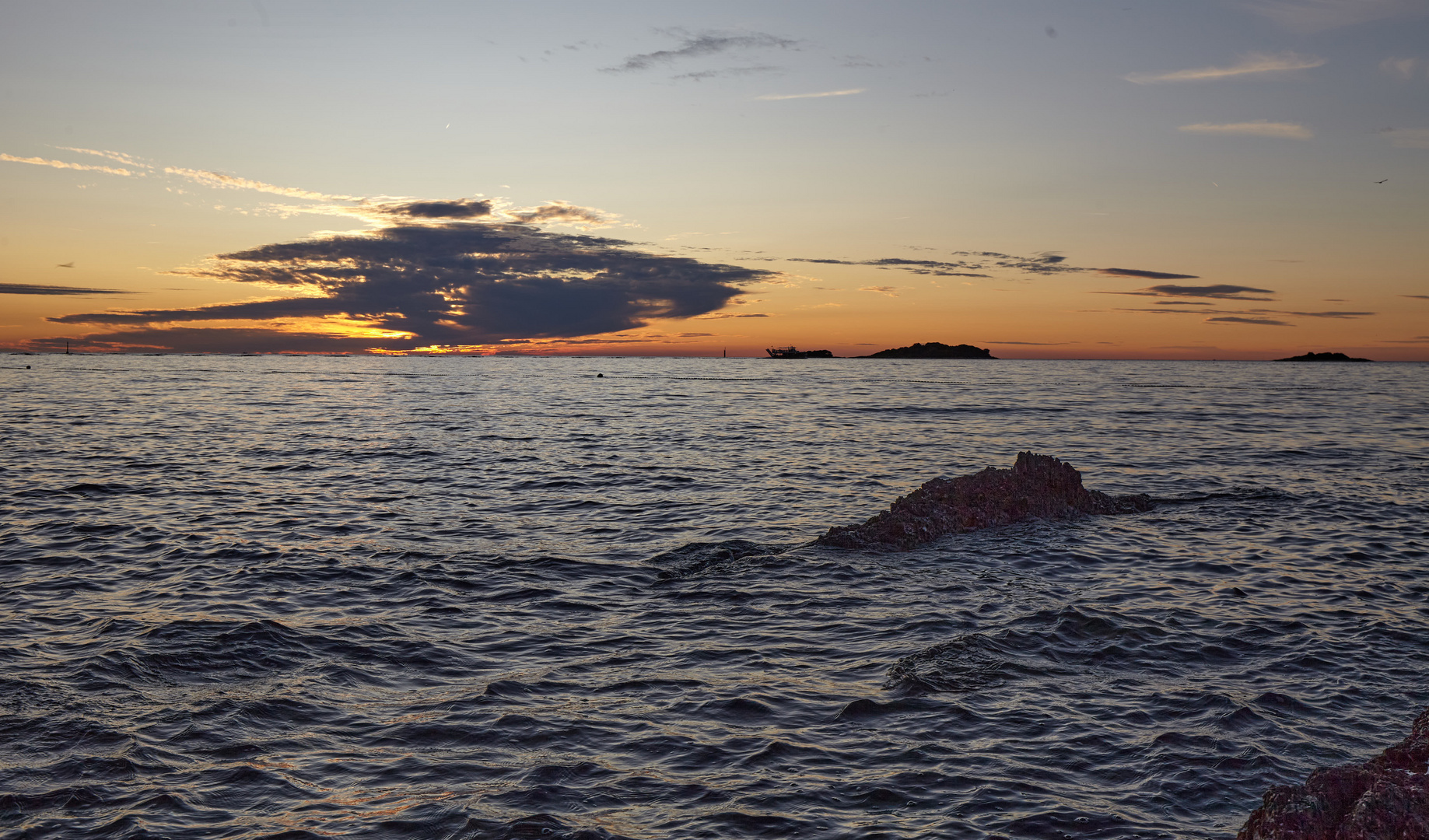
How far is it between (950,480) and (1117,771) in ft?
38.3

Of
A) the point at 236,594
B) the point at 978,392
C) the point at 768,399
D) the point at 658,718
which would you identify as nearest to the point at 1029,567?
the point at 658,718

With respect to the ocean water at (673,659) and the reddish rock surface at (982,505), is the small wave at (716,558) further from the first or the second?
the reddish rock surface at (982,505)

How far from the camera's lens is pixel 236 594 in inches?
508

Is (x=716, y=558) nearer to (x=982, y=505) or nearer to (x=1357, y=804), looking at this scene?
(x=982, y=505)

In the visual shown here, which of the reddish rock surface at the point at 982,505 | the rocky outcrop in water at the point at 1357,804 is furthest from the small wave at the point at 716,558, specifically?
the rocky outcrop in water at the point at 1357,804

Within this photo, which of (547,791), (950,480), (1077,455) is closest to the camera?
(547,791)

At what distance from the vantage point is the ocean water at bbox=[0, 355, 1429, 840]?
22.1 ft

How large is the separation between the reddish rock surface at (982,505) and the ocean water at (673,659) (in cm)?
64

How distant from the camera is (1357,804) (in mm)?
4590

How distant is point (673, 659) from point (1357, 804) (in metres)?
6.90

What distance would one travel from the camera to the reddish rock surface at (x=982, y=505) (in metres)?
16.5

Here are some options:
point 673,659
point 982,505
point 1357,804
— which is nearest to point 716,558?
point 673,659

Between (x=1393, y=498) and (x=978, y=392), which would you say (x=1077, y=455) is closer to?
(x=1393, y=498)

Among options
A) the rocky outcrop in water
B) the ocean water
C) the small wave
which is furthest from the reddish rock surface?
the rocky outcrop in water
